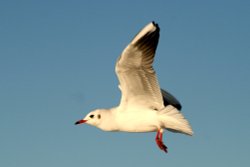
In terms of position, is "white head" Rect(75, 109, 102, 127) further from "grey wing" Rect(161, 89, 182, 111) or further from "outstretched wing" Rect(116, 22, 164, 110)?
"grey wing" Rect(161, 89, 182, 111)

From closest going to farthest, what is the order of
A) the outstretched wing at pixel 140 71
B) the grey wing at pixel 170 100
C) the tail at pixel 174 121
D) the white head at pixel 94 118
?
the outstretched wing at pixel 140 71, the tail at pixel 174 121, the white head at pixel 94 118, the grey wing at pixel 170 100

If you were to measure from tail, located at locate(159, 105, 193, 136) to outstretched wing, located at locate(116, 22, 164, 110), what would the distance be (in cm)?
31

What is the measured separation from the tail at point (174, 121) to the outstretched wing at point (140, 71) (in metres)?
0.31

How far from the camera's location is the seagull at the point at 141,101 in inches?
484

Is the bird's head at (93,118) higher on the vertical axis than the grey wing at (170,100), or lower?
lower

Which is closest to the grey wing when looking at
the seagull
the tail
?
the seagull

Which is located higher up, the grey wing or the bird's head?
the grey wing

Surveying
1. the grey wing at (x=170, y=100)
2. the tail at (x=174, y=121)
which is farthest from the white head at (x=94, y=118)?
the grey wing at (x=170, y=100)

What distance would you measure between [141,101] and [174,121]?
2.88 ft

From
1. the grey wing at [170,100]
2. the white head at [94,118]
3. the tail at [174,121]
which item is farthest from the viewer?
the grey wing at [170,100]

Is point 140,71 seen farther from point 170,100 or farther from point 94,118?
point 170,100

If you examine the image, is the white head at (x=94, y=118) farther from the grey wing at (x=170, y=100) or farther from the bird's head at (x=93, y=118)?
the grey wing at (x=170, y=100)

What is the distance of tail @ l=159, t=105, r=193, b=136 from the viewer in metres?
12.8

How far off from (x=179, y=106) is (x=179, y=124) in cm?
305
